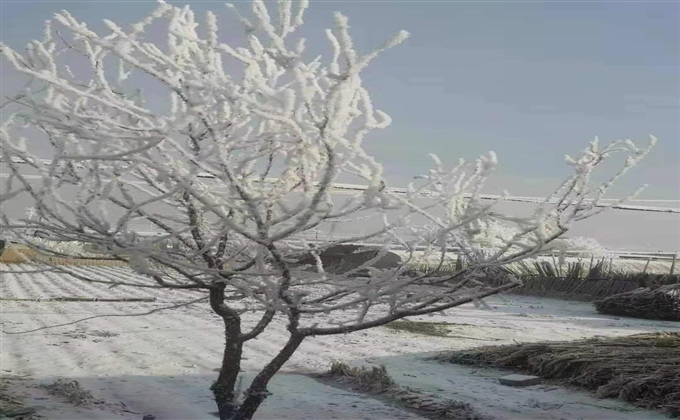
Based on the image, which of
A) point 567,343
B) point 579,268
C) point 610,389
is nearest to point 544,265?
point 579,268

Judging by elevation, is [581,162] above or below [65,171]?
above

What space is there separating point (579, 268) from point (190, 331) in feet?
38.2

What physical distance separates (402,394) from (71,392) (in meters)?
2.02

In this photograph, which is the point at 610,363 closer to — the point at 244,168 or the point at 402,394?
the point at 402,394

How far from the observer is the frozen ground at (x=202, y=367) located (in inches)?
177

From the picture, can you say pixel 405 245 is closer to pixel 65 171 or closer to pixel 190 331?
pixel 65 171

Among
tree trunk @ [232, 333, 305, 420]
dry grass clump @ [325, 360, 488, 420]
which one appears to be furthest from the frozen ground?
tree trunk @ [232, 333, 305, 420]

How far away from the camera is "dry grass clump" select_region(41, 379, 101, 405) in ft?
13.8

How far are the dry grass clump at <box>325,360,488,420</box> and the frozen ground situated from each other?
0.59ft

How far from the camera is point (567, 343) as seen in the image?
6.74 m

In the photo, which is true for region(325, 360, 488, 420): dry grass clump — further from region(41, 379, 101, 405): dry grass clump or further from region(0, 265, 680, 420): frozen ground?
→ region(41, 379, 101, 405): dry grass clump

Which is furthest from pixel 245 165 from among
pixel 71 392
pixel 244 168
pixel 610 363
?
pixel 610 363

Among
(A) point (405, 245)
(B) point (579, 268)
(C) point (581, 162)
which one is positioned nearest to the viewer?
(C) point (581, 162)

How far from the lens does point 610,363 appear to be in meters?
5.70
